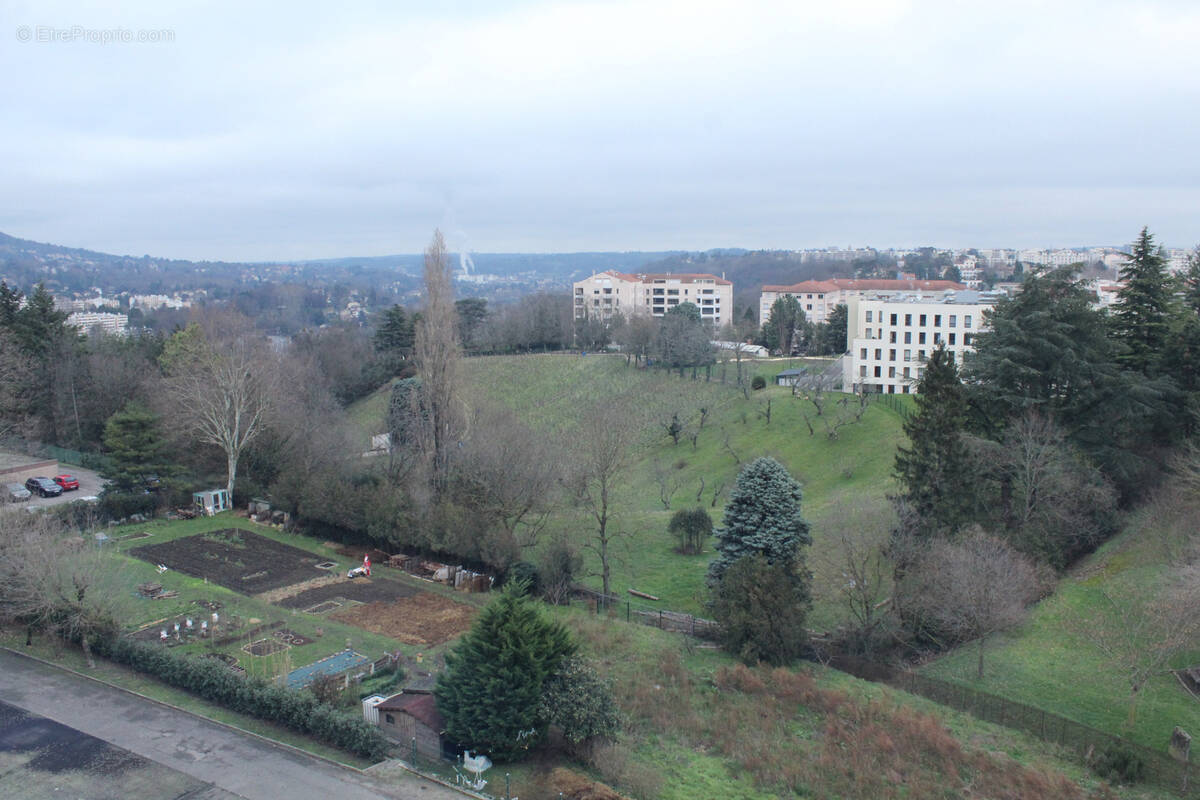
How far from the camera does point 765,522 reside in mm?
21375

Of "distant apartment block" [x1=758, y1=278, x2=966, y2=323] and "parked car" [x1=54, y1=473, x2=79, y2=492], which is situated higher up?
"distant apartment block" [x1=758, y1=278, x2=966, y2=323]

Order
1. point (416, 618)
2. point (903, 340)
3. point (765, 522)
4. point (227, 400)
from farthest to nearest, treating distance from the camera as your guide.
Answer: point (903, 340) → point (227, 400) → point (416, 618) → point (765, 522)

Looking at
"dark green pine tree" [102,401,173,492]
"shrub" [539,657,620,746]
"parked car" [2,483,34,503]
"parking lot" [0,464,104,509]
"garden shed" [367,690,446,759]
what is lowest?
"parking lot" [0,464,104,509]

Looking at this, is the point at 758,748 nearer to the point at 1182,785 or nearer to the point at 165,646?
the point at 1182,785

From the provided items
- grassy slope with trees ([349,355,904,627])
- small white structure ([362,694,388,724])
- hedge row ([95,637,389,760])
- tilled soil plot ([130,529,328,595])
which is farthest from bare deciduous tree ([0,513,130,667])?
grassy slope with trees ([349,355,904,627])

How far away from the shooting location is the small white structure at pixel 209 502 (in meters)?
33.2

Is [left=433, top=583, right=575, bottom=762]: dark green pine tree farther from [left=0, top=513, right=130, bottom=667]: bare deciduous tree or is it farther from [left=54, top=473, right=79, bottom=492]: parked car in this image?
[left=54, top=473, right=79, bottom=492]: parked car

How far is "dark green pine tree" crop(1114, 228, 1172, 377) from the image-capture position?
26.9 metres

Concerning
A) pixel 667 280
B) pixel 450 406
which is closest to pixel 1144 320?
pixel 450 406

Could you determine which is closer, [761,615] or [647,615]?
[761,615]

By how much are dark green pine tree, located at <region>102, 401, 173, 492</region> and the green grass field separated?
2933cm

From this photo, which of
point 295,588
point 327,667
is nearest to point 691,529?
point 295,588

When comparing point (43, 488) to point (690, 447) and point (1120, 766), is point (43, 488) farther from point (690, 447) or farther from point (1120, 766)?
point (1120, 766)

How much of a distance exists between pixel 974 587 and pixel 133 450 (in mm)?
30510
